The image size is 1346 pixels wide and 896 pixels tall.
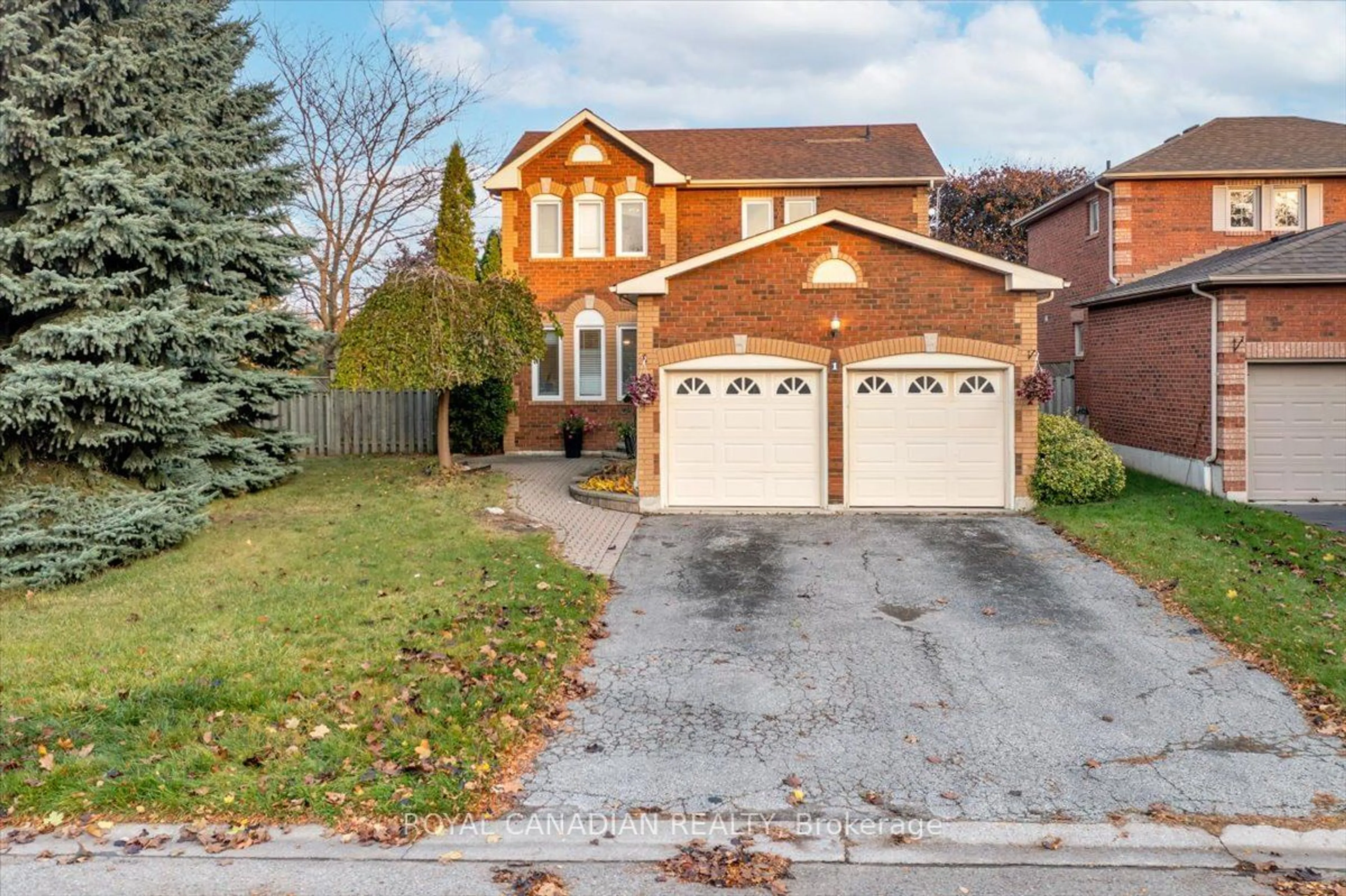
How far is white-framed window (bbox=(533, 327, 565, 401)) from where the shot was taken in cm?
2067

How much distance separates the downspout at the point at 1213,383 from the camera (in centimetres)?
1402

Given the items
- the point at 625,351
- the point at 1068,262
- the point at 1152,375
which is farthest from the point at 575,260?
the point at 1068,262

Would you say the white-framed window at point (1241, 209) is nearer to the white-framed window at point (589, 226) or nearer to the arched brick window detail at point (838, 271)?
the arched brick window detail at point (838, 271)

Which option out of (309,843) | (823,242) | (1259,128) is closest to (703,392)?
(823,242)

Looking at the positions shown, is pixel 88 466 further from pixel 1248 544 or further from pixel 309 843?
pixel 1248 544

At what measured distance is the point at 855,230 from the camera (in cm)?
1359

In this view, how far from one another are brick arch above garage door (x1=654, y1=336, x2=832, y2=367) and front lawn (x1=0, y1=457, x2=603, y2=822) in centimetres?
375

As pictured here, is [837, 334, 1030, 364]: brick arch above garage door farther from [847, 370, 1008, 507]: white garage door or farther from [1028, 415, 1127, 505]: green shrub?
[1028, 415, 1127, 505]: green shrub

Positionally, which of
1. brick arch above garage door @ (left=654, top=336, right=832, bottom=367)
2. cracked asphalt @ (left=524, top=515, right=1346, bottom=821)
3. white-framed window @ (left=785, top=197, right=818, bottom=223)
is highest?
white-framed window @ (left=785, top=197, right=818, bottom=223)

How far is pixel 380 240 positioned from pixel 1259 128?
22.6 meters

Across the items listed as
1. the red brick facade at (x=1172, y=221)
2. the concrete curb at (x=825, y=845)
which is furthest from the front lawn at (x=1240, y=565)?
the red brick facade at (x=1172, y=221)

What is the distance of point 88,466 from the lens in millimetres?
10773

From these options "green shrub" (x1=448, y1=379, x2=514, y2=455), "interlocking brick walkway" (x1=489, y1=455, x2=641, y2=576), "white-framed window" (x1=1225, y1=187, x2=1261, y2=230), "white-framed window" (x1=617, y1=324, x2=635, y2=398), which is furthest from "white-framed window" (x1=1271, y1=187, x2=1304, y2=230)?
"green shrub" (x1=448, y1=379, x2=514, y2=455)

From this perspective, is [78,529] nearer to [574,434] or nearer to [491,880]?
[491,880]
